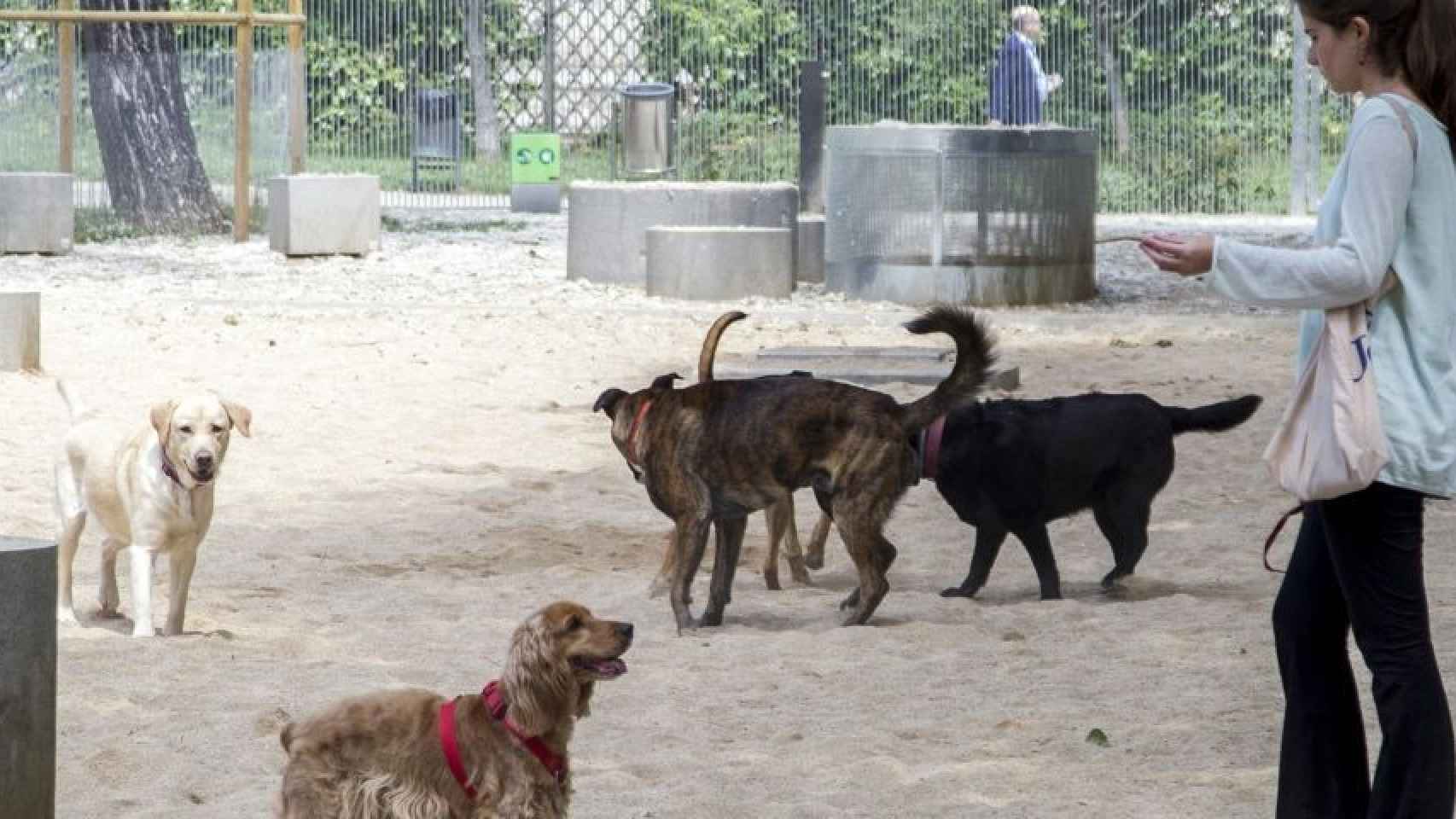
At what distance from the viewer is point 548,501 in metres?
9.62

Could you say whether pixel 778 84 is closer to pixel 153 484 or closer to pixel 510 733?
pixel 153 484

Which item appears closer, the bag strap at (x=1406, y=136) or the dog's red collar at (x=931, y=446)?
the bag strap at (x=1406, y=136)

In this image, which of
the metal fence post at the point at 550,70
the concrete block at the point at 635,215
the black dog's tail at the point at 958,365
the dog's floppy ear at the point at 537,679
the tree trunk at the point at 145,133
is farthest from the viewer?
the metal fence post at the point at 550,70

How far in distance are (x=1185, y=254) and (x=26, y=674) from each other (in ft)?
7.95

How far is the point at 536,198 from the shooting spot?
26.3 metres

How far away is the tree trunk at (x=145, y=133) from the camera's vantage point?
22812 millimetres

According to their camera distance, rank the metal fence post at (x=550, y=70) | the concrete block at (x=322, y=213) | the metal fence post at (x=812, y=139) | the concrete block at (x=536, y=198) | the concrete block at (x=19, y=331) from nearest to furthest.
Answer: the concrete block at (x=19, y=331), the concrete block at (x=322, y=213), the metal fence post at (x=812, y=139), the concrete block at (x=536, y=198), the metal fence post at (x=550, y=70)

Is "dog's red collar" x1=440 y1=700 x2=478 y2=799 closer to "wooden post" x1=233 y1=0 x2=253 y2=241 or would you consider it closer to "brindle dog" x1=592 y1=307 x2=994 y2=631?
"brindle dog" x1=592 y1=307 x2=994 y2=631

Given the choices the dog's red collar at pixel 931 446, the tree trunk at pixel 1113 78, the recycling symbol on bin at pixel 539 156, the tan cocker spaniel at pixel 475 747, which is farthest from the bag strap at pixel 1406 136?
the tree trunk at pixel 1113 78

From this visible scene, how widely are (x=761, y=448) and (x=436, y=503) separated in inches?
104

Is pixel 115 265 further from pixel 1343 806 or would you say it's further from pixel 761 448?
pixel 1343 806

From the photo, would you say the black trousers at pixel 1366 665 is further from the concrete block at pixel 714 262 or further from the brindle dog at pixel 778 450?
the concrete block at pixel 714 262

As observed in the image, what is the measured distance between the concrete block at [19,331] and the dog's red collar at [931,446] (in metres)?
6.79

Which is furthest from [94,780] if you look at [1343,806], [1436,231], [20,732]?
[1436,231]
